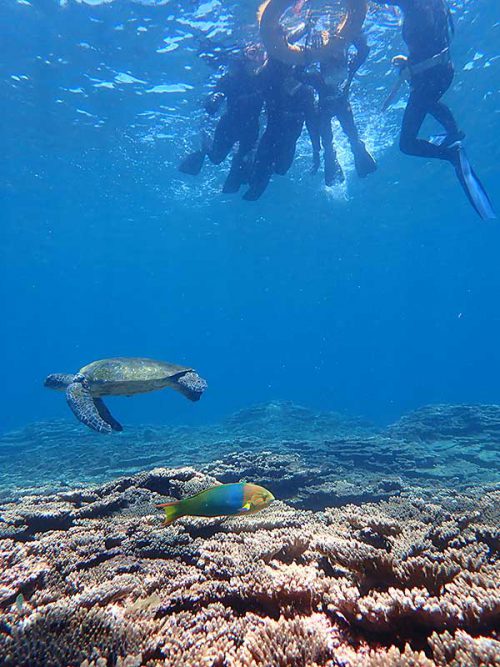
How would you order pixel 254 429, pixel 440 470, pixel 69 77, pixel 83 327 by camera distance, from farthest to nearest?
pixel 83 327 < pixel 254 429 < pixel 69 77 < pixel 440 470

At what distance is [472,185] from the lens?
7.73 m

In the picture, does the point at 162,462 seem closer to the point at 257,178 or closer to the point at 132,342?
the point at 257,178

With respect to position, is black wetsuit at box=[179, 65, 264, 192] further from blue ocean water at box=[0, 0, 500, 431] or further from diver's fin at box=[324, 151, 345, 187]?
blue ocean water at box=[0, 0, 500, 431]

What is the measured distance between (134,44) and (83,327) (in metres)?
115

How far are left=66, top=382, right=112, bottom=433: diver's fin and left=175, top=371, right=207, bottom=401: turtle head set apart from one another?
43.5 inches

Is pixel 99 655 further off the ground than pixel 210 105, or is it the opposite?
pixel 210 105

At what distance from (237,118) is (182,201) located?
24444mm

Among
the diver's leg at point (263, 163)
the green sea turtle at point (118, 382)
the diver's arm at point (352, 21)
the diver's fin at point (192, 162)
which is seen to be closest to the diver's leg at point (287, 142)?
the diver's leg at point (263, 163)

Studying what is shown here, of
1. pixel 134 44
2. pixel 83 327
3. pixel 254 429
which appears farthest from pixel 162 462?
pixel 83 327

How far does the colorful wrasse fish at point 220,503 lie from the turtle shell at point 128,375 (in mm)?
2488

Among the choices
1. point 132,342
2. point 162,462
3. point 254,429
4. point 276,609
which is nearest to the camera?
point 276,609

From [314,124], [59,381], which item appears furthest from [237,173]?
[59,381]

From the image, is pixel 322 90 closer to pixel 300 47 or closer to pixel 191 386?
pixel 300 47

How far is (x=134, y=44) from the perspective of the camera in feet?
49.8
